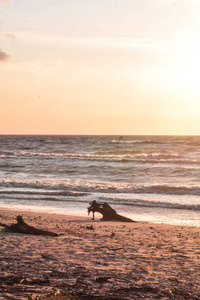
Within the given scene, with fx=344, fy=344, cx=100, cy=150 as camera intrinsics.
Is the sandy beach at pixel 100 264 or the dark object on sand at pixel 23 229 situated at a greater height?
the dark object on sand at pixel 23 229

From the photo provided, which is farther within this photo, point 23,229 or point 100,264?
point 23,229

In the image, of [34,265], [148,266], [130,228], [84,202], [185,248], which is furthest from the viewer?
[84,202]

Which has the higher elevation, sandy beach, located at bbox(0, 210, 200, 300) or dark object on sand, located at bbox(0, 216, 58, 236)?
dark object on sand, located at bbox(0, 216, 58, 236)

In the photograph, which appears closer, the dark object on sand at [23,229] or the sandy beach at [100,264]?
the sandy beach at [100,264]

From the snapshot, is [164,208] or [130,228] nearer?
[130,228]

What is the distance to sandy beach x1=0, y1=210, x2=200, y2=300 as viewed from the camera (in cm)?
601

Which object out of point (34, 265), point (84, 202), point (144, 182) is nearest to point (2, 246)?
point (34, 265)

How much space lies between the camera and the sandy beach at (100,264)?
6.01 meters

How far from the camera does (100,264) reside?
770 centimetres

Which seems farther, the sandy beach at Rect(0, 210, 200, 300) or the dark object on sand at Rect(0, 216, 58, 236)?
the dark object on sand at Rect(0, 216, 58, 236)

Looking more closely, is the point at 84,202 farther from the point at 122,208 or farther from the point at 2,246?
the point at 2,246

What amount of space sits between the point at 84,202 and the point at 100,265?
42.7 ft

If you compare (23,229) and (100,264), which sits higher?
(23,229)

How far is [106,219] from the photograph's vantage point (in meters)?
14.9
